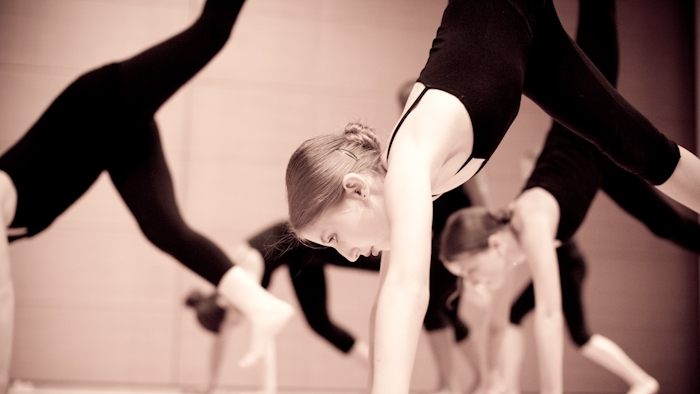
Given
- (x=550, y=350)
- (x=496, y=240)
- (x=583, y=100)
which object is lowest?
(x=550, y=350)

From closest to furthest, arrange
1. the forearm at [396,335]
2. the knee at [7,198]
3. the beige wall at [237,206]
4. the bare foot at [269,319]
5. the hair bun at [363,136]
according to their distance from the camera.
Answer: the forearm at [396,335] < the hair bun at [363,136] < the knee at [7,198] < the bare foot at [269,319] < the beige wall at [237,206]

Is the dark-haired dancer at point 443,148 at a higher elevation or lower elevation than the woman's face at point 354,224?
higher

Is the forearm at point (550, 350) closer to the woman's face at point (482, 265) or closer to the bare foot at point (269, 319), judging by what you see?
the woman's face at point (482, 265)

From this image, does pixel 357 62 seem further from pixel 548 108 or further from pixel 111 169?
pixel 548 108

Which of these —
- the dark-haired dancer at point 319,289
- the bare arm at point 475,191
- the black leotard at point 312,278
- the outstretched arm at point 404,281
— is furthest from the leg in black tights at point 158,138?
the bare arm at point 475,191

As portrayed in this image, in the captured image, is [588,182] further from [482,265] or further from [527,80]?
[527,80]

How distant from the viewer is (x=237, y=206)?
3.32 meters

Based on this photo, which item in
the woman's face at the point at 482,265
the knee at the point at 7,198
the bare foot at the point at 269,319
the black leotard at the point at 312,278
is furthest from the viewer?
the black leotard at the point at 312,278

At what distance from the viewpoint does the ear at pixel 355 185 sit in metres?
1.02

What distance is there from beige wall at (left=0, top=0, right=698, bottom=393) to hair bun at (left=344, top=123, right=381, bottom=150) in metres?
1.96

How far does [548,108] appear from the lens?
4.18 ft

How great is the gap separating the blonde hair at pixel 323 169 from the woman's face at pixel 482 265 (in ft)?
2.94

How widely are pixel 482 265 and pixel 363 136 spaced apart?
94 cm

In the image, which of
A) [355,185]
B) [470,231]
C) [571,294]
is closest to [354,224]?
[355,185]
